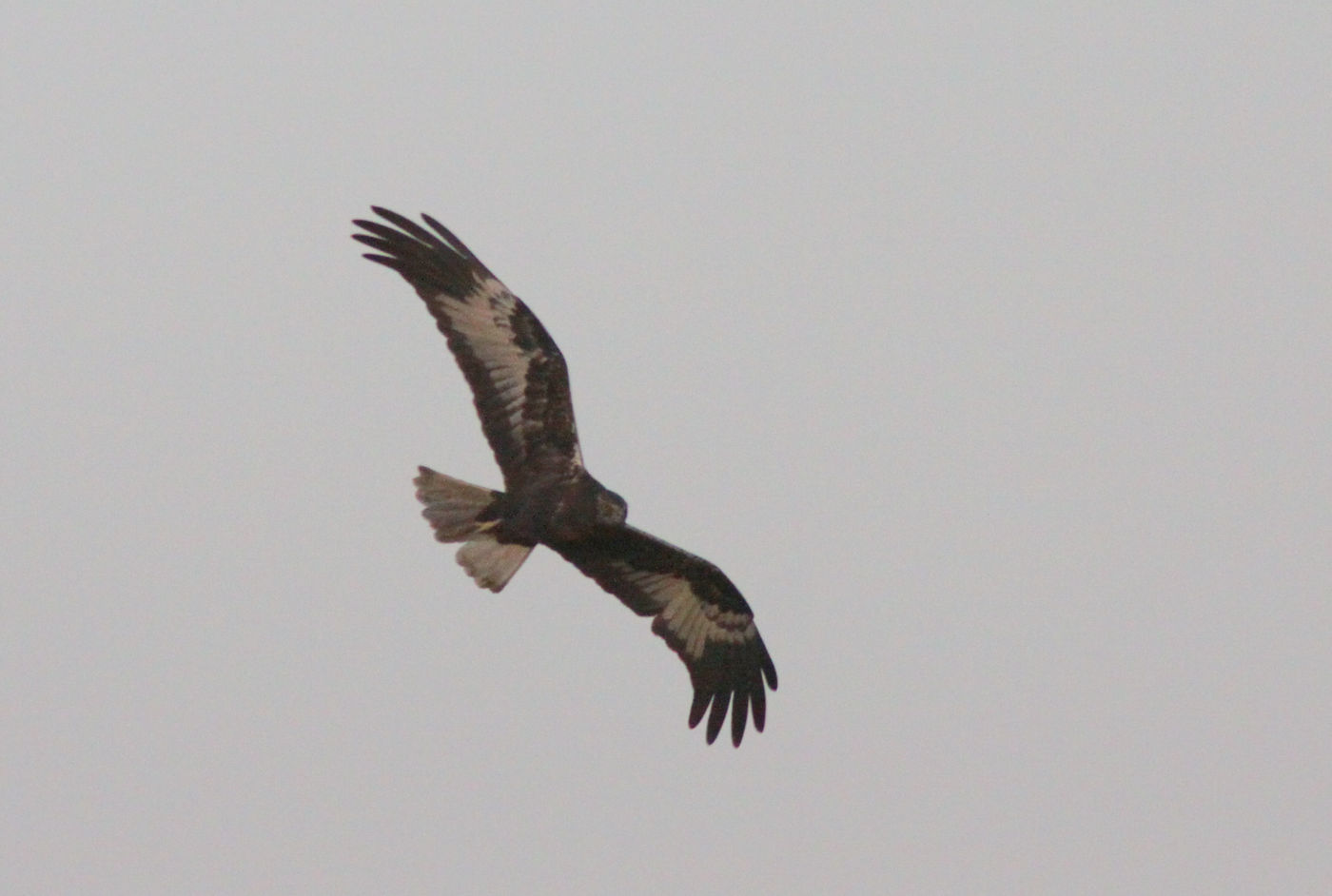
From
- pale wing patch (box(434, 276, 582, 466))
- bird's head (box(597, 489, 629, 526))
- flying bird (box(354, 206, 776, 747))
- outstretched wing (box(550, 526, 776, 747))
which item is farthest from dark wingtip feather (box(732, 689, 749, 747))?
pale wing patch (box(434, 276, 582, 466))

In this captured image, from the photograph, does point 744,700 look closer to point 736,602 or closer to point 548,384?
point 736,602

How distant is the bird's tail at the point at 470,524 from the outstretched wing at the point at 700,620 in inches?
25.7

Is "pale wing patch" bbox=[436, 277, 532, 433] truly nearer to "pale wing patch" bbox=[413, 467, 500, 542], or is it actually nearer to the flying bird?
the flying bird

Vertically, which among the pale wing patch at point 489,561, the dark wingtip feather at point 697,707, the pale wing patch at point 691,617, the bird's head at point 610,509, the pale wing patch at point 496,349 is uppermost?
the pale wing patch at point 496,349

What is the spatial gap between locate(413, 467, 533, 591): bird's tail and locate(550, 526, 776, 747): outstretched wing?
65 centimetres

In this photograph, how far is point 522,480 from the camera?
10.9 metres

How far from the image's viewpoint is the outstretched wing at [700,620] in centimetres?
1171

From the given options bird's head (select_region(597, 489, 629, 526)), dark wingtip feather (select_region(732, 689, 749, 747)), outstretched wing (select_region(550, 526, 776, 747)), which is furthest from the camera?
dark wingtip feather (select_region(732, 689, 749, 747))

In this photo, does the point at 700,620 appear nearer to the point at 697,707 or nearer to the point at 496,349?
the point at 697,707

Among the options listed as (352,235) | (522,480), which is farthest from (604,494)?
(352,235)

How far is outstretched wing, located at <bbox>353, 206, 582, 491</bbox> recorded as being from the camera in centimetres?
1079

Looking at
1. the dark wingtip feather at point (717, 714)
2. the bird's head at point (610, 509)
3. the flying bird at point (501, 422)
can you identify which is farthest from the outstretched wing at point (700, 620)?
the bird's head at point (610, 509)

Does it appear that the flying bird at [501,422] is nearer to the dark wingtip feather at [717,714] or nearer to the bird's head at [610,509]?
the bird's head at [610,509]

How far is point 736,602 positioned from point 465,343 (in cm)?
238
